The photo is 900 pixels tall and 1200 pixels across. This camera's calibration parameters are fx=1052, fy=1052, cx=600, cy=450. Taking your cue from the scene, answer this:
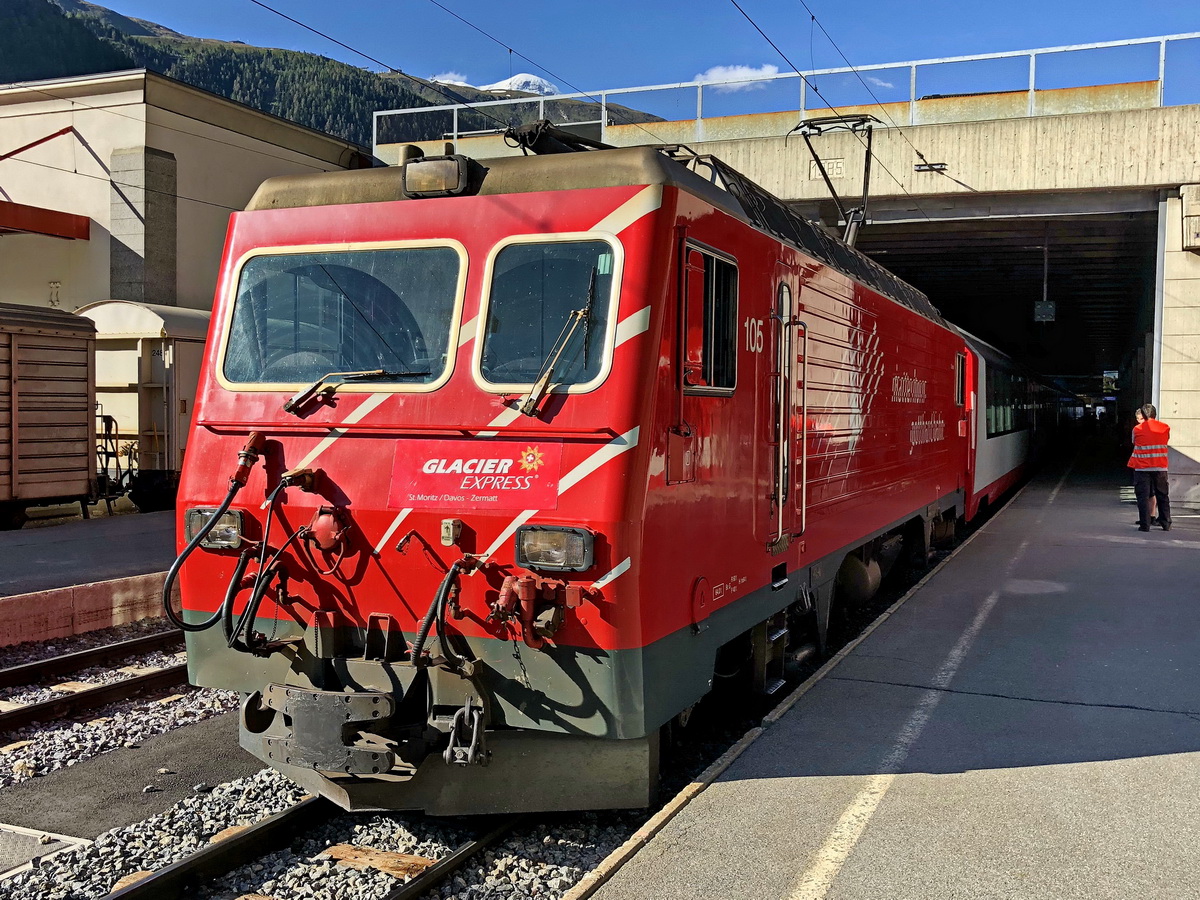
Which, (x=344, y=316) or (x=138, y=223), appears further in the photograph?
(x=138, y=223)

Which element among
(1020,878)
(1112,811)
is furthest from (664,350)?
(1112,811)

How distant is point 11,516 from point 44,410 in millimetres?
1468

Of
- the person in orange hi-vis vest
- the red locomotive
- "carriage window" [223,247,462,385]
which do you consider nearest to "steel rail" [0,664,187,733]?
the red locomotive

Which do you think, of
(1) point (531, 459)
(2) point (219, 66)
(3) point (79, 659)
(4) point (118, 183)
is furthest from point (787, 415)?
(2) point (219, 66)

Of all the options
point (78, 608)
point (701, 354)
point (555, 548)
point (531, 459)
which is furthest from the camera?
point (78, 608)

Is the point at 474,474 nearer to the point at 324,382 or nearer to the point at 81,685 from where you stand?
the point at 324,382

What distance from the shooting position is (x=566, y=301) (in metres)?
4.52

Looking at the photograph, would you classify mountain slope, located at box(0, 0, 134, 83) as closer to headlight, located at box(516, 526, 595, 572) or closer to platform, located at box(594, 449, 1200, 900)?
platform, located at box(594, 449, 1200, 900)

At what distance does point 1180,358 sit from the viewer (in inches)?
683

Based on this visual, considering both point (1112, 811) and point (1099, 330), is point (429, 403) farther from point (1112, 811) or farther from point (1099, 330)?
point (1099, 330)

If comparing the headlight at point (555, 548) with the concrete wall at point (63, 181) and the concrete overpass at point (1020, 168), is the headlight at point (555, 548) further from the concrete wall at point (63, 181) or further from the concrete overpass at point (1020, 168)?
the concrete wall at point (63, 181)

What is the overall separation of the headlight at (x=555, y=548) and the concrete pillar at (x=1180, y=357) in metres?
16.4

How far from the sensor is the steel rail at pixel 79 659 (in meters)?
7.36

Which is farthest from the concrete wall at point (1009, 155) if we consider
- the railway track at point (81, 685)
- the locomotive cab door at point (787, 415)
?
the railway track at point (81, 685)
